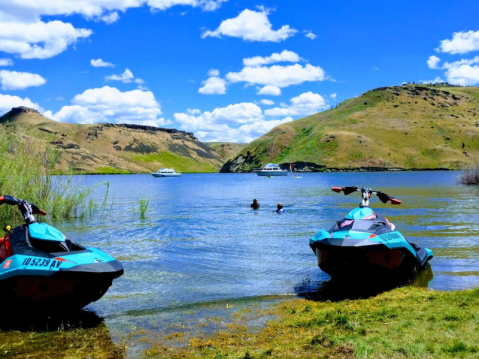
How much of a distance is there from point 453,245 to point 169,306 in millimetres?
14149

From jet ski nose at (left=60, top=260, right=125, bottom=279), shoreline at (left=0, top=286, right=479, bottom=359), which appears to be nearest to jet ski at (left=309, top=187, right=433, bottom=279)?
shoreline at (left=0, top=286, right=479, bottom=359)

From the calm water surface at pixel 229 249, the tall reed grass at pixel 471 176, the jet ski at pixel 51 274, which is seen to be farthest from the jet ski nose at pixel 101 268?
the tall reed grass at pixel 471 176

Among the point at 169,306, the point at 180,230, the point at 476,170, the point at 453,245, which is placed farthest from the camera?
the point at 476,170

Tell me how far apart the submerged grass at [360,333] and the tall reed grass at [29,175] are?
17588 mm

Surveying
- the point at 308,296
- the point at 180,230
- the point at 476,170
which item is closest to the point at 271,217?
the point at 180,230

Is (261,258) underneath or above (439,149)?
underneath

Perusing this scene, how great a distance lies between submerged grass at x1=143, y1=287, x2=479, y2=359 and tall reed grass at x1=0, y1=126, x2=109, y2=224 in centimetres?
1759

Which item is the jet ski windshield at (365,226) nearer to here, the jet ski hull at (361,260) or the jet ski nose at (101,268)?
the jet ski hull at (361,260)

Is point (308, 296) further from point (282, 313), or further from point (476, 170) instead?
point (476, 170)

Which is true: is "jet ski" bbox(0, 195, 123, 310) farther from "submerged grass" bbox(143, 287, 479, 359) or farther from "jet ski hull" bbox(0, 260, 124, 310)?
"submerged grass" bbox(143, 287, 479, 359)

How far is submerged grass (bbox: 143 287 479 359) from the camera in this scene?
273 inches

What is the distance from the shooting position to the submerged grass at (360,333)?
22.8 ft

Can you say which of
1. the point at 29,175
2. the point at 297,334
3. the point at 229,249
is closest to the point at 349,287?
the point at 297,334

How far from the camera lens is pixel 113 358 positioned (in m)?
7.81
